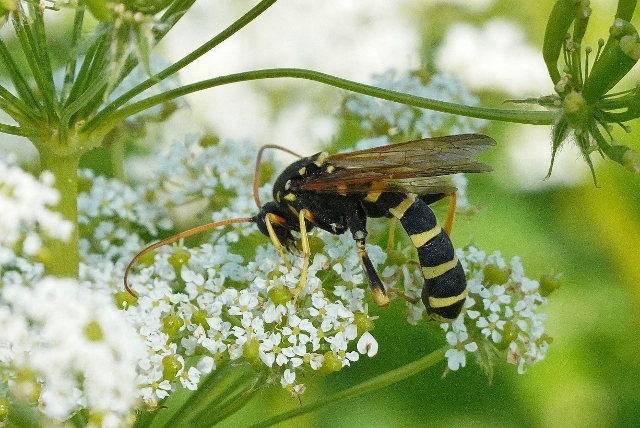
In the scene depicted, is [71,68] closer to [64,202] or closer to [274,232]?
[64,202]

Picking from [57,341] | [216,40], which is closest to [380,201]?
[216,40]

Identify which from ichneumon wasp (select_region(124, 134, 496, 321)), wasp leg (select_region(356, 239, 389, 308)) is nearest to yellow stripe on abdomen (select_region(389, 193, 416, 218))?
ichneumon wasp (select_region(124, 134, 496, 321))

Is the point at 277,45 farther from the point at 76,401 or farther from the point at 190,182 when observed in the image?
the point at 76,401

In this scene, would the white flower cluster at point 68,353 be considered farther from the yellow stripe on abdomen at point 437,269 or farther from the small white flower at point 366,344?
the yellow stripe on abdomen at point 437,269

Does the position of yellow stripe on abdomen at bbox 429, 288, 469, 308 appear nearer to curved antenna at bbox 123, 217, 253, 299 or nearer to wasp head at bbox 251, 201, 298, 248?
wasp head at bbox 251, 201, 298, 248

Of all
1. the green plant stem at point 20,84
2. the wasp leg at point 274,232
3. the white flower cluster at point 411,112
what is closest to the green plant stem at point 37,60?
the green plant stem at point 20,84
